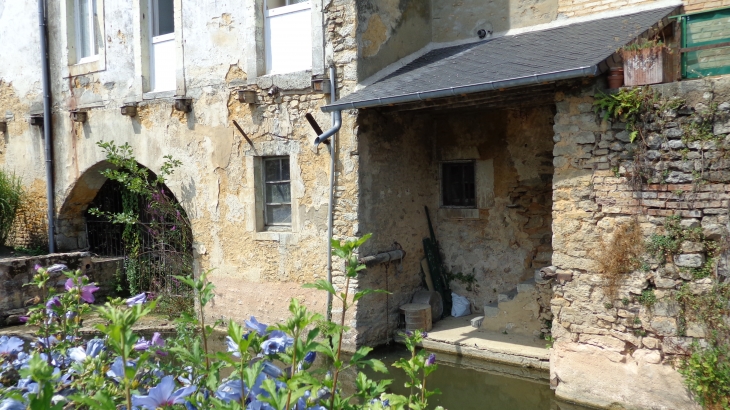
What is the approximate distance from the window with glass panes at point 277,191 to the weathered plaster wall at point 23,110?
5040 millimetres

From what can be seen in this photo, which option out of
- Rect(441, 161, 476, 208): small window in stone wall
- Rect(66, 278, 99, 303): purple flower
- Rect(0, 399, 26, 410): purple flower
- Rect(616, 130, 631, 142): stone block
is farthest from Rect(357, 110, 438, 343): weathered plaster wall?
Rect(0, 399, 26, 410): purple flower

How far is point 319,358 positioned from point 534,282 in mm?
2703

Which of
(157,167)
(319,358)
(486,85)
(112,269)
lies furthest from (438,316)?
(112,269)

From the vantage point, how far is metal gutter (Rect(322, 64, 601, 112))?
5270 mm

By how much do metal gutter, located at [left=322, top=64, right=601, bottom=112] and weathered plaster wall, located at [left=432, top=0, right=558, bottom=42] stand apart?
2268 millimetres

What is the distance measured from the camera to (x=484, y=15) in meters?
A: 8.10

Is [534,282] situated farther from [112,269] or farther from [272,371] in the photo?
[112,269]

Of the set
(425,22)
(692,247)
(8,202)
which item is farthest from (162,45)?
(692,247)

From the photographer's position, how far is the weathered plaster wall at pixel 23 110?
430 inches

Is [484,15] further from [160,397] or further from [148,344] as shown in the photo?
[160,397]

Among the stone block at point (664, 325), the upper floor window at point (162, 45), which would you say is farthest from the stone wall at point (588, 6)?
the upper floor window at point (162, 45)

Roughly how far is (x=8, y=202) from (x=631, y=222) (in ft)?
32.9

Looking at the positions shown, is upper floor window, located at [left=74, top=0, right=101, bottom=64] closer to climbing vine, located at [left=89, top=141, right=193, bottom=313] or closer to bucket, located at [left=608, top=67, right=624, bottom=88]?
climbing vine, located at [left=89, top=141, right=193, bottom=313]

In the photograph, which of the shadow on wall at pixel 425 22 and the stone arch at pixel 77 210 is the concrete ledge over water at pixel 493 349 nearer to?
the shadow on wall at pixel 425 22
